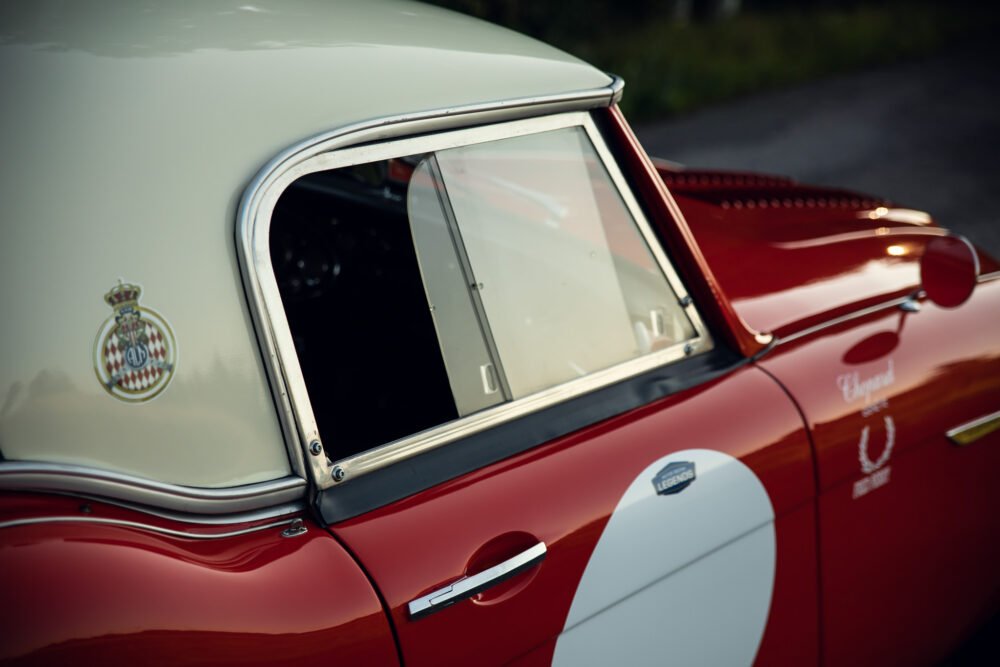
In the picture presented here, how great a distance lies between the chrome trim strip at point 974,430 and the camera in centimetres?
213

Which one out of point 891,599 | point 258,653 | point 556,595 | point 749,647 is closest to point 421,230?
point 556,595

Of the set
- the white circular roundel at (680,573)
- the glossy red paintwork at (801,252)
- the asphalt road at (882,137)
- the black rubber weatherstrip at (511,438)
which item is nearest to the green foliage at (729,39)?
the asphalt road at (882,137)

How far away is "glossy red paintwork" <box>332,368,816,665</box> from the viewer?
1.43m

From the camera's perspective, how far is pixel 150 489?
1.32m

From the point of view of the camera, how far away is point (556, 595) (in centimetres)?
154

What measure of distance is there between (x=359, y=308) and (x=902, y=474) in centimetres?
126

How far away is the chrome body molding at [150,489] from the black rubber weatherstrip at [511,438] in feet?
0.22

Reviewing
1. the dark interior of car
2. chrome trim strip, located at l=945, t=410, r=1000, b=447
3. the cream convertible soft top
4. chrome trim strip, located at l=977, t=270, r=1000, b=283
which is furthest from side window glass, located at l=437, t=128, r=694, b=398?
chrome trim strip, located at l=977, t=270, r=1000, b=283

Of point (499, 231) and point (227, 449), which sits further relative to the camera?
point (499, 231)

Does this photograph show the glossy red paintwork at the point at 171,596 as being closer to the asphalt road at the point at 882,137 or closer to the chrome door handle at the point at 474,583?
the chrome door handle at the point at 474,583

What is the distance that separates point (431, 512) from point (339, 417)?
1.84 feet

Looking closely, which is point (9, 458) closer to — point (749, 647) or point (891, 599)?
point (749, 647)

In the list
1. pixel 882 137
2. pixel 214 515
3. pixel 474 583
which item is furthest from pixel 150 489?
pixel 882 137

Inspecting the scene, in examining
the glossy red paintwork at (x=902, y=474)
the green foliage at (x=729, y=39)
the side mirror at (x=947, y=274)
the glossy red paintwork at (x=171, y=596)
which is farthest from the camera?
the green foliage at (x=729, y=39)
